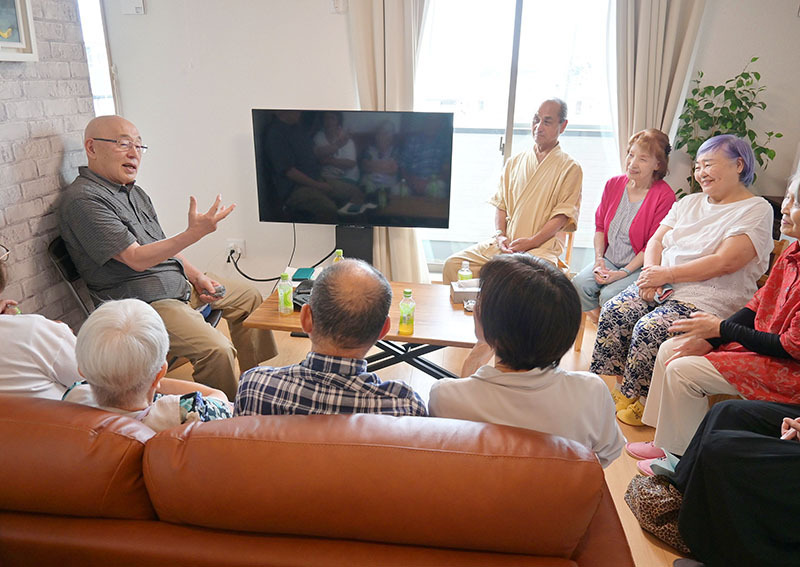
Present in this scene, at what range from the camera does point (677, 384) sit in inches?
86.2

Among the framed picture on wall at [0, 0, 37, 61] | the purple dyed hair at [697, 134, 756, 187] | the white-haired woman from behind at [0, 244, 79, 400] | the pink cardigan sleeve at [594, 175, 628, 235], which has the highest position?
the framed picture on wall at [0, 0, 37, 61]

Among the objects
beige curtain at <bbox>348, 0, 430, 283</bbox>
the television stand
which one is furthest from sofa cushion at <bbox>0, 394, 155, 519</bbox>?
beige curtain at <bbox>348, 0, 430, 283</bbox>

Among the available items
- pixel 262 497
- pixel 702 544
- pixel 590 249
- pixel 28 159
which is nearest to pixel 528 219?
pixel 590 249

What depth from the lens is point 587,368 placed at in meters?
3.21

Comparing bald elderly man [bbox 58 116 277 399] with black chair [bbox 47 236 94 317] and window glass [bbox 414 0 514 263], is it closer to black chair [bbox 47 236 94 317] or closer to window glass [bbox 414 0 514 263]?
black chair [bbox 47 236 94 317]

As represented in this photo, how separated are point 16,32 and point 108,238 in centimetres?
83

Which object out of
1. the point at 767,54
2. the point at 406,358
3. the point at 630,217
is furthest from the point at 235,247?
the point at 767,54

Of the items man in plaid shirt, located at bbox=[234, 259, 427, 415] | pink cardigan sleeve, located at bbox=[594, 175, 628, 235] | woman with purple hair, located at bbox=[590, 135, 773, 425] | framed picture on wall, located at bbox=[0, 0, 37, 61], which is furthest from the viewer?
pink cardigan sleeve, located at bbox=[594, 175, 628, 235]

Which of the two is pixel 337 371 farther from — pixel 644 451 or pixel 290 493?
pixel 644 451

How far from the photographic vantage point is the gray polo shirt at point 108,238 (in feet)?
7.71

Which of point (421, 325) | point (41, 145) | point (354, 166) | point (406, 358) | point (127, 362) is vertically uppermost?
point (41, 145)

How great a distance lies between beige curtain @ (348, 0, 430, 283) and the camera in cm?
345

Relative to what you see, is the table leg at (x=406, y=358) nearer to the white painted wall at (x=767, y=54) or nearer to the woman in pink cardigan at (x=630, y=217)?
the woman in pink cardigan at (x=630, y=217)

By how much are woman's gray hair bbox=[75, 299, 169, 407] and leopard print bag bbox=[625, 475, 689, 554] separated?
5.41 feet
